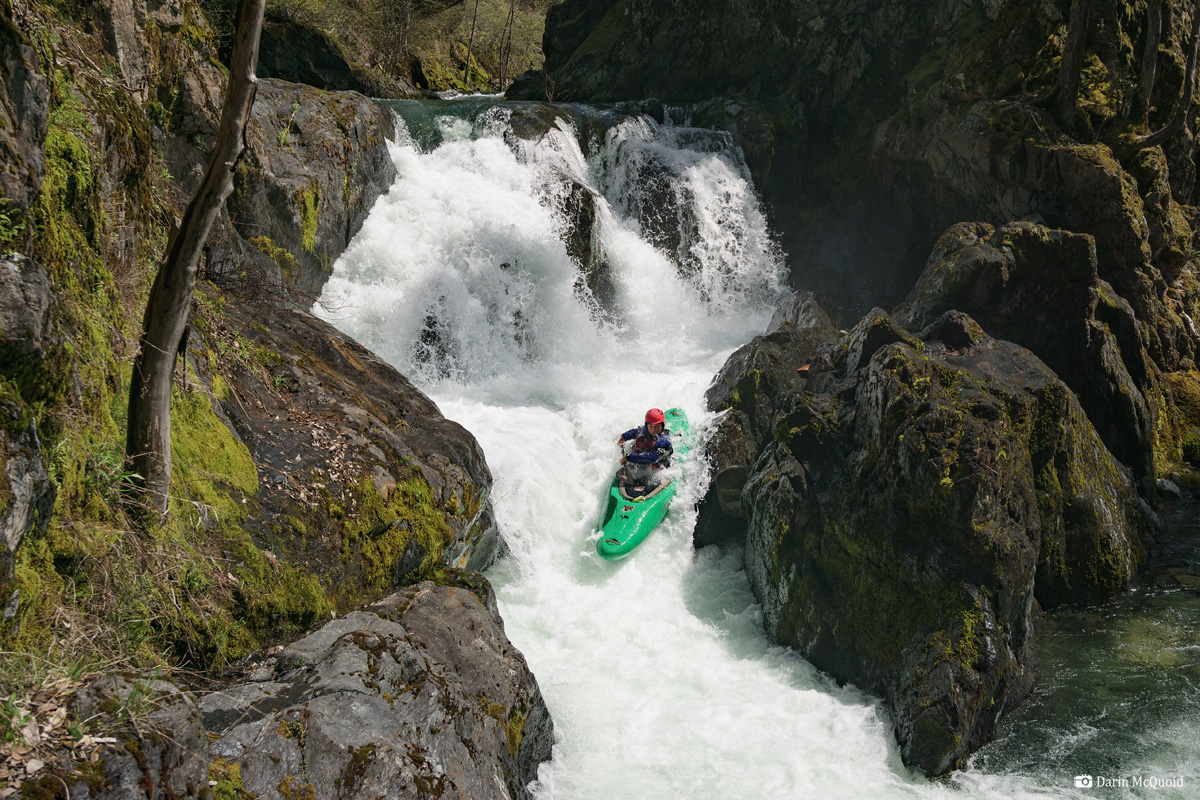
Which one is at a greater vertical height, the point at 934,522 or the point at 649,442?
the point at 934,522

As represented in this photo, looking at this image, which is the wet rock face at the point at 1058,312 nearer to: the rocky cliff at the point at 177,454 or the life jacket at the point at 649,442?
the life jacket at the point at 649,442

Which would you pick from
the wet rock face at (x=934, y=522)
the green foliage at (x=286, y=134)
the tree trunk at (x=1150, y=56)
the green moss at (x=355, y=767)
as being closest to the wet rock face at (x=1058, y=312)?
the wet rock face at (x=934, y=522)

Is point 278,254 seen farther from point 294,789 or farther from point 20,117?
point 294,789

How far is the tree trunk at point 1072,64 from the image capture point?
1232cm

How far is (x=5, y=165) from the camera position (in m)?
3.38

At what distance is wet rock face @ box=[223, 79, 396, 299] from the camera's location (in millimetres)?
9922

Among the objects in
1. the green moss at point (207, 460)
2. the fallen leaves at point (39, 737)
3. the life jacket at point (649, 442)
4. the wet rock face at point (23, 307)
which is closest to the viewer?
the fallen leaves at point (39, 737)

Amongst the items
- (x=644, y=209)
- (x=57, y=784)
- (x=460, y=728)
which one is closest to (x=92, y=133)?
(x=57, y=784)

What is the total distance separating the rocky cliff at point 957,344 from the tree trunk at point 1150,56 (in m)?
0.05

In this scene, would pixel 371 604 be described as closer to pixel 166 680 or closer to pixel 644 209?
pixel 166 680

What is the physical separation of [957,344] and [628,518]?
4376 mm

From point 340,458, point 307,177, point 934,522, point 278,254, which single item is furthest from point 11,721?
point 307,177

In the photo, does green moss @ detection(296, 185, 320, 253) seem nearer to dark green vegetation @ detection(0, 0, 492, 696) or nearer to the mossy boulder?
dark green vegetation @ detection(0, 0, 492, 696)

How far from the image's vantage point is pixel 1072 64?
1257 centimetres
